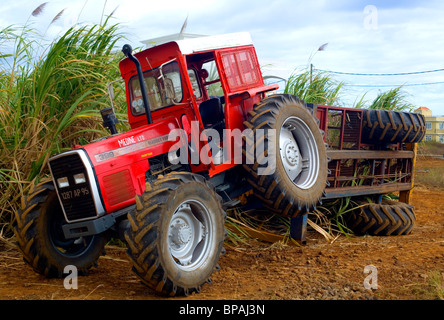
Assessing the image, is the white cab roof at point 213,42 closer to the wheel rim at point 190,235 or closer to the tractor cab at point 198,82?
the tractor cab at point 198,82

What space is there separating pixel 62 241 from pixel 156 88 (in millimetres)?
1983

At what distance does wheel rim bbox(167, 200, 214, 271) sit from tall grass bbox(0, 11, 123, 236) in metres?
2.40

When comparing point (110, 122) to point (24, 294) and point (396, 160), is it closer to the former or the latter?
point (24, 294)

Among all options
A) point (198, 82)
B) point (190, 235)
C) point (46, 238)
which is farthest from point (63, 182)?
point (198, 82)

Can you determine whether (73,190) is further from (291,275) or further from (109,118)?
(291,275)

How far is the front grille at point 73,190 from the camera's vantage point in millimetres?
4176

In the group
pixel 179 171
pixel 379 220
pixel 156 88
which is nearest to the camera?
pixel 179 171

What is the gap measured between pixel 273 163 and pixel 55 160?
227 centimetres

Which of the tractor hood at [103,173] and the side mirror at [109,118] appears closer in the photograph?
the tractor hood at [103,173]

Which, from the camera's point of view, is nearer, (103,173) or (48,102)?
(103,173)

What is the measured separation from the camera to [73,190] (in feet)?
14.0

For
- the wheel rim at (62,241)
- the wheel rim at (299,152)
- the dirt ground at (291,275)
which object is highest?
the wheel rim at (299,152)

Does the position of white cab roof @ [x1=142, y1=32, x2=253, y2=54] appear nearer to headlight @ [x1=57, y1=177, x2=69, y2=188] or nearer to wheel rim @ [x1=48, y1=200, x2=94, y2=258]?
headlight @ [x1=57, y1=177, x2=69, y2=188]

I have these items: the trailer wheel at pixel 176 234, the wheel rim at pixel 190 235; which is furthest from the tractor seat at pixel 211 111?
the wheel rim at pixel 190 235
